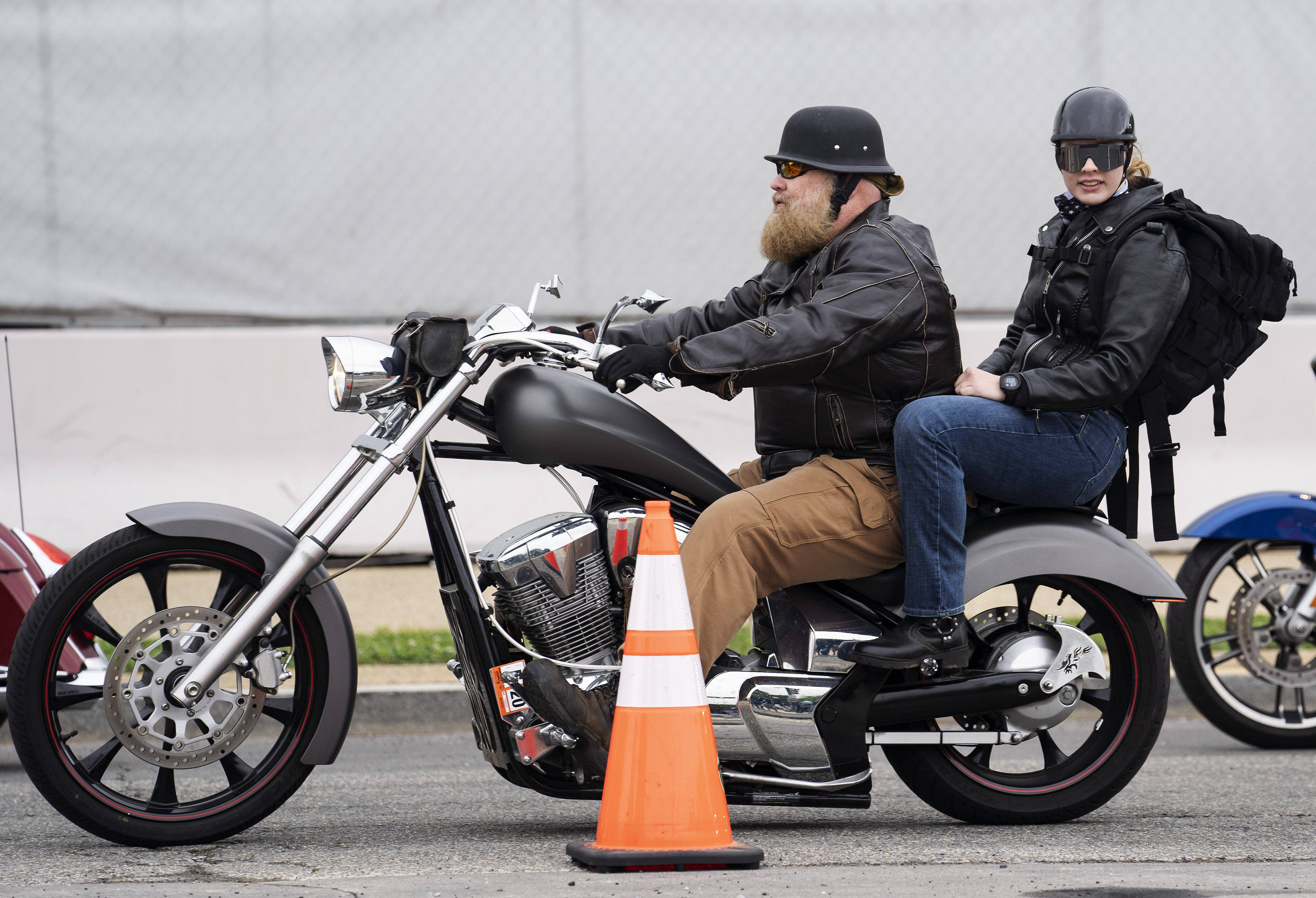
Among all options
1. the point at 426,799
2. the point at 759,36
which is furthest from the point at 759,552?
the point at 759,36

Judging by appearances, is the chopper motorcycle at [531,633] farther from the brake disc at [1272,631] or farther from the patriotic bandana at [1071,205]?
the brake disc at [1272,631]

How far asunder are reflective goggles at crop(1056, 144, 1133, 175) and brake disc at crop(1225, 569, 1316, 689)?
214 centimetres


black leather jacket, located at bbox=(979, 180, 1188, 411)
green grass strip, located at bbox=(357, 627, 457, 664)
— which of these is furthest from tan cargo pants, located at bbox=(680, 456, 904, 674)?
green grass strip, located at bbox=(357, 627, 457, 664)

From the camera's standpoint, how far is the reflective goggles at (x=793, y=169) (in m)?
4.05

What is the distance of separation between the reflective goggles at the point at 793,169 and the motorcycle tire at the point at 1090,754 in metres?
1.23

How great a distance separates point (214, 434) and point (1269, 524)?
5198 millimetres

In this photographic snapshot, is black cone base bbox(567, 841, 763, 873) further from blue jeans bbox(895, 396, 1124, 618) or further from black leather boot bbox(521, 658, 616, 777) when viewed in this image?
blue jeans bbox(895, 396, 1124, 618)

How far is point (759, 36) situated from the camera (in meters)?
8.52

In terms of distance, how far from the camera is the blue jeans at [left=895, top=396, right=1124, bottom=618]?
150 inches

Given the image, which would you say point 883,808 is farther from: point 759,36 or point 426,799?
point 759,36

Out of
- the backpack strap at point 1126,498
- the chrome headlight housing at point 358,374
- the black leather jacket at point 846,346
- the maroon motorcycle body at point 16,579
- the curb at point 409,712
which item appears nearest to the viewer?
the chrome headlight housing at point 358,374

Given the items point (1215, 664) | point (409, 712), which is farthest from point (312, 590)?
point (1215, 664)

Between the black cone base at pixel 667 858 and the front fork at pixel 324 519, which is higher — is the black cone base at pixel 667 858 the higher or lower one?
the lower one

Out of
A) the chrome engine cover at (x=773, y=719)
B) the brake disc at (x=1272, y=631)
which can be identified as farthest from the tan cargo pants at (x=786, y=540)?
the brake disc at (x=1272, y=631)
